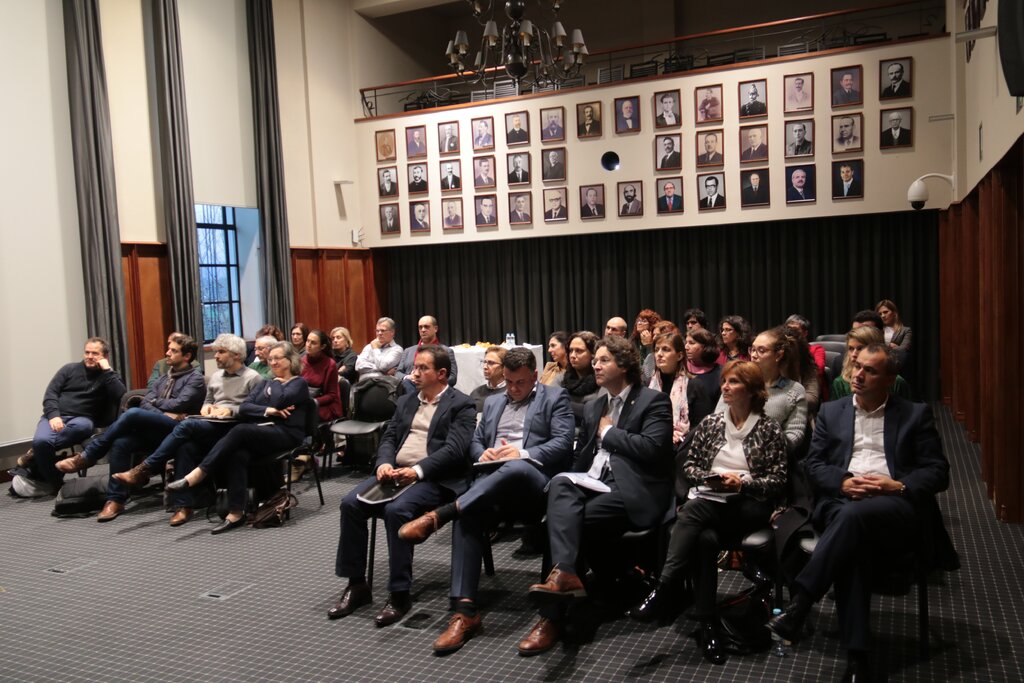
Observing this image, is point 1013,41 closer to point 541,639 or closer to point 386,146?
point 541,639

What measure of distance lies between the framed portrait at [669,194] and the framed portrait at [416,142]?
3.51 meters

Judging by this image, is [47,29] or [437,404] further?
[47,29]

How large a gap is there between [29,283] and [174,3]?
3.73m

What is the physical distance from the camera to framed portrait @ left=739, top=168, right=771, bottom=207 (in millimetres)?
10508

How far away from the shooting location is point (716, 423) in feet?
13.2

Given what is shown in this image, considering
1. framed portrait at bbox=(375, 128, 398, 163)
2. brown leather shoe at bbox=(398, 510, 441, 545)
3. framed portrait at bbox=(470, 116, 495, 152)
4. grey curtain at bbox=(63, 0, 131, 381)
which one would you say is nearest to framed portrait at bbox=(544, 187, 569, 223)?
framed portrait at bbox=(470, 116, 495, 152)

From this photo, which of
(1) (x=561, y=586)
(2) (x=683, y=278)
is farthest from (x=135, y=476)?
(2) (x=683, y=278)

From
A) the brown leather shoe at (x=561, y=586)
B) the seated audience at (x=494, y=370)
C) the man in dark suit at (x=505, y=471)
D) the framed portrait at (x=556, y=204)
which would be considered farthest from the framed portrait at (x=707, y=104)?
the brown leather shoe at (x=561, y=586)

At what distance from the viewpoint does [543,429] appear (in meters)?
4.53

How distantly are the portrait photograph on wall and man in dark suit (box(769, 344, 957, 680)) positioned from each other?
7.64 metres

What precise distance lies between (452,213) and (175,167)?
12.9ft

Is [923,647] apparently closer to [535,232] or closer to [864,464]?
[864,464]

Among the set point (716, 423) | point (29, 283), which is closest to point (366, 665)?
point (716, 423)

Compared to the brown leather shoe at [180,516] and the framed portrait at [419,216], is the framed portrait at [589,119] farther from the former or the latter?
the brown leather shoe at [180,516]
